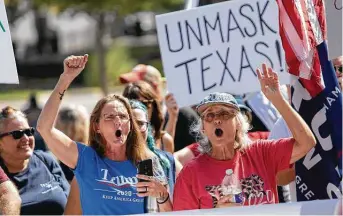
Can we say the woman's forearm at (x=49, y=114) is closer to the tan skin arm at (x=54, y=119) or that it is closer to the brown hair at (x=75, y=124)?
the tan skin arm at (x=54, y=119)

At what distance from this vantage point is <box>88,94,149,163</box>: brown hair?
596 cm

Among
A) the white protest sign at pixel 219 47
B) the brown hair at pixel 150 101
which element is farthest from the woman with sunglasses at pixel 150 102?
the white protest sign at pixel 219 47

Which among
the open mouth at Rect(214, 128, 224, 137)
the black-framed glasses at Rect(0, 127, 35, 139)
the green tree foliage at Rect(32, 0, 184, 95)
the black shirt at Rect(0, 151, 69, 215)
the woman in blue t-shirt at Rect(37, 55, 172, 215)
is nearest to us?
the open mouth at Rect(214, 128, 224, 137)

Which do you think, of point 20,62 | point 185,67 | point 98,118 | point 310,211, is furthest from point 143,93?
point 20,62

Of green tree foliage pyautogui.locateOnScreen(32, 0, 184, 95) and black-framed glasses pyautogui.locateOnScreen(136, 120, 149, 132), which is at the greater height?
green tree foliage pyautogui.locateOnScreen(32, 0, 184, 95)

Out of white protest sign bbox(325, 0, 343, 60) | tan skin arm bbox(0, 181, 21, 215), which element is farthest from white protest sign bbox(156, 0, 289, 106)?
tan skin arm bbox(0, 181, 21, 215)

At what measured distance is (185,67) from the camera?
7168 millimetres

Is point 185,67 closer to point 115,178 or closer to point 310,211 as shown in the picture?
point 115,178

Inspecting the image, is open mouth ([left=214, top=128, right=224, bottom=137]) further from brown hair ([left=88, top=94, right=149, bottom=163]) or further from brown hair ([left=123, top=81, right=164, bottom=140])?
brown hair ([left=123, top=81, right=164, bottom=140])

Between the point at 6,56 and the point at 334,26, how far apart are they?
1.76 metres

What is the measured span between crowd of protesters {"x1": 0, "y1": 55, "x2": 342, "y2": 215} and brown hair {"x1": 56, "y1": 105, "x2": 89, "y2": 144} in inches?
61.7

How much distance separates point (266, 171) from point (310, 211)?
125 centimetres

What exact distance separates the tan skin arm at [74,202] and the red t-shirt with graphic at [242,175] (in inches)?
31.2

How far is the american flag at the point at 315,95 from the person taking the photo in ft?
20.1
